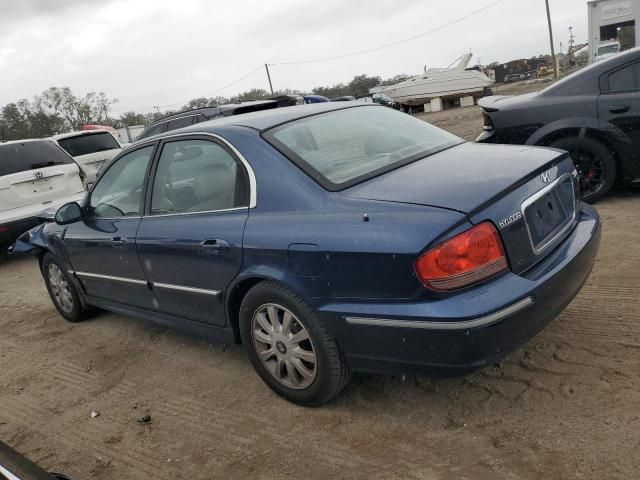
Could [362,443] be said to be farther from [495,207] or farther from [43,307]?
[43,307]

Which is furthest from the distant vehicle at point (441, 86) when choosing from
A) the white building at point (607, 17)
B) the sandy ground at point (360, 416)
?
the sandy ground at point (360, 416)

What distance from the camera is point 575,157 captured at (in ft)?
18.3

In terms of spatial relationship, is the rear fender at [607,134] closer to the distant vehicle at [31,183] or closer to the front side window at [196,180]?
the front side window at [196,180]

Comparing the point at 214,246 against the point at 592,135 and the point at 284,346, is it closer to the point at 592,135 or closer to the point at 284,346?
the point at 284,346

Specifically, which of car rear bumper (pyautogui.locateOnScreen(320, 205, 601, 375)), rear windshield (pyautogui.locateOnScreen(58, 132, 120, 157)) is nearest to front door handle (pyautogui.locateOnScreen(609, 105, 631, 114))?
car rear bumper (pyautogui.locateOnScreen(320, 205, 601, 375))

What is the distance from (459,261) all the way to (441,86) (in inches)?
1120

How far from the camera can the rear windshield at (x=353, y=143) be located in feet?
9.27

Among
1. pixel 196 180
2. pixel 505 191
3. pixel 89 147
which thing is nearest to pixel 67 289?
pixel 196 180

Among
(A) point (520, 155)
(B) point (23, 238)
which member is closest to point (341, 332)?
(A) point (520, 155)

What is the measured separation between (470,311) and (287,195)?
1.09 metres

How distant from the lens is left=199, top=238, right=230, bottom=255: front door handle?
298cm

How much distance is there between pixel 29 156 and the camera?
312 inches

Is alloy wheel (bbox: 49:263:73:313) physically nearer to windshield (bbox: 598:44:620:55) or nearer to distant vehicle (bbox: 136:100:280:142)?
distant vehicle (bbox: 136:100:280:142)

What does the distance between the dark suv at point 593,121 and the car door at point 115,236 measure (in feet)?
13.2
